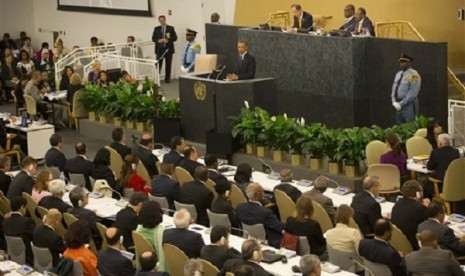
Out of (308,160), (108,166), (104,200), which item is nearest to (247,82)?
(308,160)

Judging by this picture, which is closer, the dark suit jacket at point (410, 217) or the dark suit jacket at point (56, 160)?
the dark suit jacket at point (410, 217)

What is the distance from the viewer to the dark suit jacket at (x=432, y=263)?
9.09m

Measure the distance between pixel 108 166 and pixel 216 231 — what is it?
16.5 ft

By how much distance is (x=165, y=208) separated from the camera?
41.3 ft

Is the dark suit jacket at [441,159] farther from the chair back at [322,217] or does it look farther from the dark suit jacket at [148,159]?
the dark suit jacket at [148,159]

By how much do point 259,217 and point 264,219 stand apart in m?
0.06

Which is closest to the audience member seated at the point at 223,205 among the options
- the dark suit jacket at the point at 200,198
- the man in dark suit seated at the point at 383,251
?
the dark suit jacket at the point at 200,198

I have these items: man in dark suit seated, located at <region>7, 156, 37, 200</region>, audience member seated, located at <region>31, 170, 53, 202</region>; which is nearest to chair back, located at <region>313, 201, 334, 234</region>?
audience member seated, located at <region>31, 170, 53, 202</region>

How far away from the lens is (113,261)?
32.3 feet

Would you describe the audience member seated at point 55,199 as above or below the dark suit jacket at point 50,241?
above

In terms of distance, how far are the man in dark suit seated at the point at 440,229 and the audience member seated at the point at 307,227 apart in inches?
42.8

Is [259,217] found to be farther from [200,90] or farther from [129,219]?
[200,90]

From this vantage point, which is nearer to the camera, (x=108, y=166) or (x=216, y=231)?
(x=216, y=231)

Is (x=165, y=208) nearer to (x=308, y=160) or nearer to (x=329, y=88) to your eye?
(x=308, y=160)
